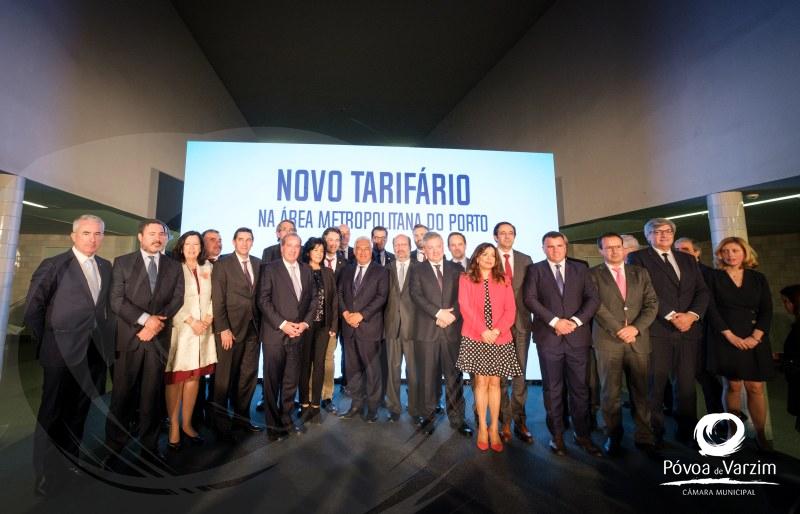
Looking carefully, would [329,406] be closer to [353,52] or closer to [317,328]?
[317,328]

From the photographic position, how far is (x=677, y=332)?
2.57 m

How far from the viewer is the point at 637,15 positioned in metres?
3.91

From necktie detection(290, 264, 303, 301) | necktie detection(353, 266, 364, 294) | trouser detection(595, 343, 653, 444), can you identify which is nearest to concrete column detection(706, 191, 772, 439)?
trouser detection(595, 343, 653, 444)

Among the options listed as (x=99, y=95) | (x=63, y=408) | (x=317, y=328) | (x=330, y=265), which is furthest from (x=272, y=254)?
(x=99, y=95)

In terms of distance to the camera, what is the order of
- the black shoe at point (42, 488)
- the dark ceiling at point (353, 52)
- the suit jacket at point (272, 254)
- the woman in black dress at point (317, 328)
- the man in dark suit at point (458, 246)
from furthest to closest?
the dark ceiling at point (353, 52)
the suit jacket at point (272, 254)
the man in dark suit at point (458, 246)
the woman in black dress at point (317, 328)
the black shoe at point (42, 488)

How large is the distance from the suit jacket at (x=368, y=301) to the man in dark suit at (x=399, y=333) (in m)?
0.11

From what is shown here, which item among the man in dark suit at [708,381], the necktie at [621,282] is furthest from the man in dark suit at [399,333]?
the man in dark suit at [708,381]

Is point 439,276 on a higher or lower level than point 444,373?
higher

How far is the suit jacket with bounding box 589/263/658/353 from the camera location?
8.18ft

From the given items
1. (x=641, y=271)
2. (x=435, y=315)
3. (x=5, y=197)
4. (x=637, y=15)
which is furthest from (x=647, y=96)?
(x=5, y=197)

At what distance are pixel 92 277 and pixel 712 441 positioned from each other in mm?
4596

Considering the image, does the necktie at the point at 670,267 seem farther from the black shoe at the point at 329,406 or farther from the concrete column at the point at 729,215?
the black shoe at the point at 329,406

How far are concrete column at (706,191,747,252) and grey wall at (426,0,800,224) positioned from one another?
0.35 ft

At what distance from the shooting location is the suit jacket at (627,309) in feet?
8.18
